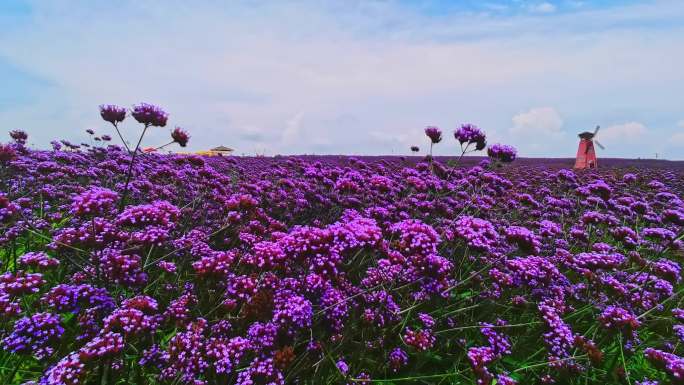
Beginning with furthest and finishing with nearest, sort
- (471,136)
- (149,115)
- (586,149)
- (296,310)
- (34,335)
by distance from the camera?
(586,149) < (471,136) < (149,115) < (296,310) < (34,335)

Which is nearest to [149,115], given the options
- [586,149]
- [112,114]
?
[112,114]

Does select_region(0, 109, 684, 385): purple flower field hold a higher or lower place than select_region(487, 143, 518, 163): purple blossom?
lower

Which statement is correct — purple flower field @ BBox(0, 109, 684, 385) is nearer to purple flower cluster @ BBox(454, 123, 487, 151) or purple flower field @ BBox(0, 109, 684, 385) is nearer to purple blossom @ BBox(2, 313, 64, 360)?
purple blossom @ BBox(2, 313, 64, 360)

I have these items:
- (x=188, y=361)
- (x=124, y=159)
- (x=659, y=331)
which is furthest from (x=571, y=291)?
(x=124, y=159)

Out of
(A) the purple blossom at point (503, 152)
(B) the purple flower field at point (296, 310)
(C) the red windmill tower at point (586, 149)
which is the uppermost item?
(C) the red windmill tower at point (586, 149)

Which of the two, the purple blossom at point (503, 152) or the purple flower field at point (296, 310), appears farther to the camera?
the purple blossom at point (503, 152)

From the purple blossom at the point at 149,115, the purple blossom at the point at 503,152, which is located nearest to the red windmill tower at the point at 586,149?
→ the purple blossom at the point at 503,152

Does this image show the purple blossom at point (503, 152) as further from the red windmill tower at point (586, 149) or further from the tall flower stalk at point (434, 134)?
the red windmill tower at point (586, 149)

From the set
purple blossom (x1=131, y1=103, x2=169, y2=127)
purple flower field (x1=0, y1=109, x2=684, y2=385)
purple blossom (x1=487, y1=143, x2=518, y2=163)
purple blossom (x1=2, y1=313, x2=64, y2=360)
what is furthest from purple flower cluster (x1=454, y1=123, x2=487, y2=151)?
purple blossom (x1=2, y1=313, x2=64, y2=360)

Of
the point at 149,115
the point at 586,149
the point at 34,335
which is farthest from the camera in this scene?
the point at 586,149

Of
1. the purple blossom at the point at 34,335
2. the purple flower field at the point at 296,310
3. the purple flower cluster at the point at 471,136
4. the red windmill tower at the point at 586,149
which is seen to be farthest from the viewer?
the red windmill tower at the point at 586,149

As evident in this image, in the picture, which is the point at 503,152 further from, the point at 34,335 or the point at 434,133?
the point at 34,335

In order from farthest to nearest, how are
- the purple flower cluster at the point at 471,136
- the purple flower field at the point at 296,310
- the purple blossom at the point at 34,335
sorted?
the purple flower cluster at the point at 471,136
the purple flower field at the point at 296,310
the purple blossom at the point at 34,335

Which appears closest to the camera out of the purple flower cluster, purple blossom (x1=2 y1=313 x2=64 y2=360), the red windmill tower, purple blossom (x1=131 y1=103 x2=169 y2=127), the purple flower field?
purple blossom (x1=2 y1=313 x2=64 y2=360)
